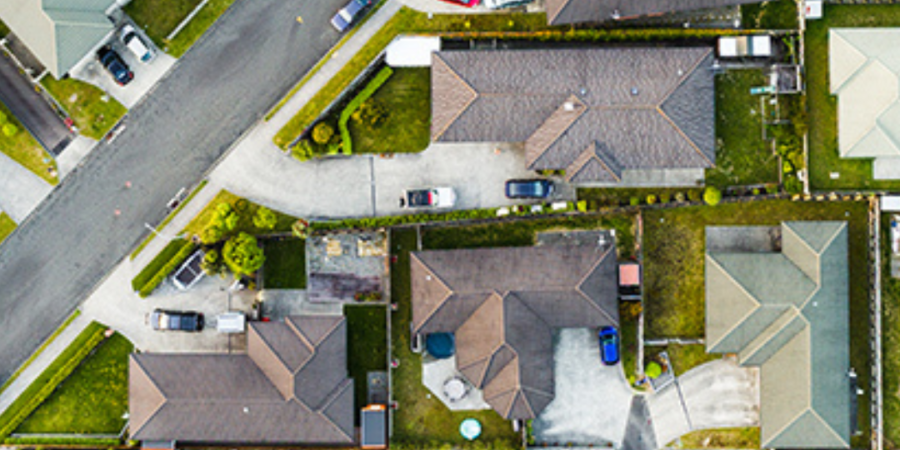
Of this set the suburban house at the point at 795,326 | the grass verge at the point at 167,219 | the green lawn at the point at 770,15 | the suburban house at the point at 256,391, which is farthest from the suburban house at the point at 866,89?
the grass verge at the point at 167,219

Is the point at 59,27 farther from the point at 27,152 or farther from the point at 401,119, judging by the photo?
the point at 401,119

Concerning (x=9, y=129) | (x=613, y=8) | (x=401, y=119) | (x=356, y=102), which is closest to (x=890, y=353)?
(x=613, y=8)

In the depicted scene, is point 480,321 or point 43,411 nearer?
point 480,321

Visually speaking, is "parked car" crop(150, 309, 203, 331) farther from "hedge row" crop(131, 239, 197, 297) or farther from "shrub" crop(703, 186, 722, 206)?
"shrub" crop(703, 186, 722, 206)

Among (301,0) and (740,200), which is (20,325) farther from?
(740,200)

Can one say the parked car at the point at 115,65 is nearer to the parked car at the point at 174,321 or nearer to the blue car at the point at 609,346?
the parked car at the point at 174,321

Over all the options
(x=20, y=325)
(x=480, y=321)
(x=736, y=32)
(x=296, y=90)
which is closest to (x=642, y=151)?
(x=736, y=32)

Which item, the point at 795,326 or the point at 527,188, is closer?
the point at 795,326
